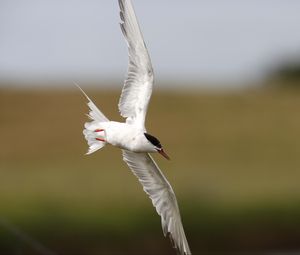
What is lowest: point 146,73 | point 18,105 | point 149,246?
point 149,246

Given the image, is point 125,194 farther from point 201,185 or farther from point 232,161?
point 232,161

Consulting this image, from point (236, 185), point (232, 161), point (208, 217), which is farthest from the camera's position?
point (232, 161)

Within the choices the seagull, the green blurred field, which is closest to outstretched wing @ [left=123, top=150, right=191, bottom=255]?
the seagull

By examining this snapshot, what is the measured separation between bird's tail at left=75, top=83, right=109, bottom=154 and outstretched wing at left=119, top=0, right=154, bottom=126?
0.17 metres

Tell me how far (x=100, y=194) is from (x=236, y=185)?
2.78 meters

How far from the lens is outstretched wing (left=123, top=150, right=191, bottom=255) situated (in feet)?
32.2

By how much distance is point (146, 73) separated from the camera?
9273 mm

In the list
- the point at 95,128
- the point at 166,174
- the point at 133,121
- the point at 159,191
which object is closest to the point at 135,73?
the point at 133,121

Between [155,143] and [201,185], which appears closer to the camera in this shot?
[155,143]

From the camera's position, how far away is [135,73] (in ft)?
30.6

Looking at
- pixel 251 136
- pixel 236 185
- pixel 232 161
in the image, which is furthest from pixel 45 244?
pixel 251 136

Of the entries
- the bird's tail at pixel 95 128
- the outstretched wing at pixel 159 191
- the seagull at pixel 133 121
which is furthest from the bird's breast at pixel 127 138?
the outstretched wing at pixel 159 191

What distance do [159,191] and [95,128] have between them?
98cm

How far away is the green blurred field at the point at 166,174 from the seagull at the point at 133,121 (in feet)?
5.94
